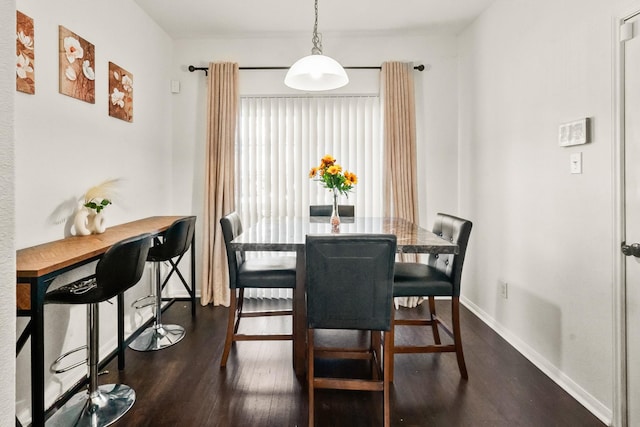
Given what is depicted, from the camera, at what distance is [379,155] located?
3740mm

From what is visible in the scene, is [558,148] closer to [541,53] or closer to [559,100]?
[559,100]

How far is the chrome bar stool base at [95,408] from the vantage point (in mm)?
1789

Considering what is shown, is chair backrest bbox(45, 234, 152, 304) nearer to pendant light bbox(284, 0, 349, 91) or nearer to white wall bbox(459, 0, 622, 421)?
pendant light bbox(284, 0, 349, 91)

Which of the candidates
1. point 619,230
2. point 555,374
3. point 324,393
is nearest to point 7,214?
point 324,393

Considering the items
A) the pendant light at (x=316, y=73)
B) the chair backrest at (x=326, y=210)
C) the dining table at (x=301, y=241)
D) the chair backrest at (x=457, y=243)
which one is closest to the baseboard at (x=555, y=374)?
the chair backrest at (x=457, y=243)

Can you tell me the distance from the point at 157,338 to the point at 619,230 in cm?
304

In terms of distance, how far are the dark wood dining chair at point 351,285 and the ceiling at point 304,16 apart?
237cm

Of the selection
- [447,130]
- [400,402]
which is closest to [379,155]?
[447,130]

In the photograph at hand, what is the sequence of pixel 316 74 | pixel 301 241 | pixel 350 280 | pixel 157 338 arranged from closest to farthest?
1. pixel 350 280
2. pixel 301 241
3. pixel 316 74
4. pixel 157 338

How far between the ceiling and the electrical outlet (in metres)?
2.39

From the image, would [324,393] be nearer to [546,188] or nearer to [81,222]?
[81,222]

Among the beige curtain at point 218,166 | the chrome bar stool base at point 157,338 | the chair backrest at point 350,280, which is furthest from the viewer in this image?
the beige curtain at point 218,166

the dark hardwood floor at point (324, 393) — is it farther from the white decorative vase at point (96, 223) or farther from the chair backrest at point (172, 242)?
the white decorative vase at point (96, 223)

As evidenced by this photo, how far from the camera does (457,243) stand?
2178 mm
